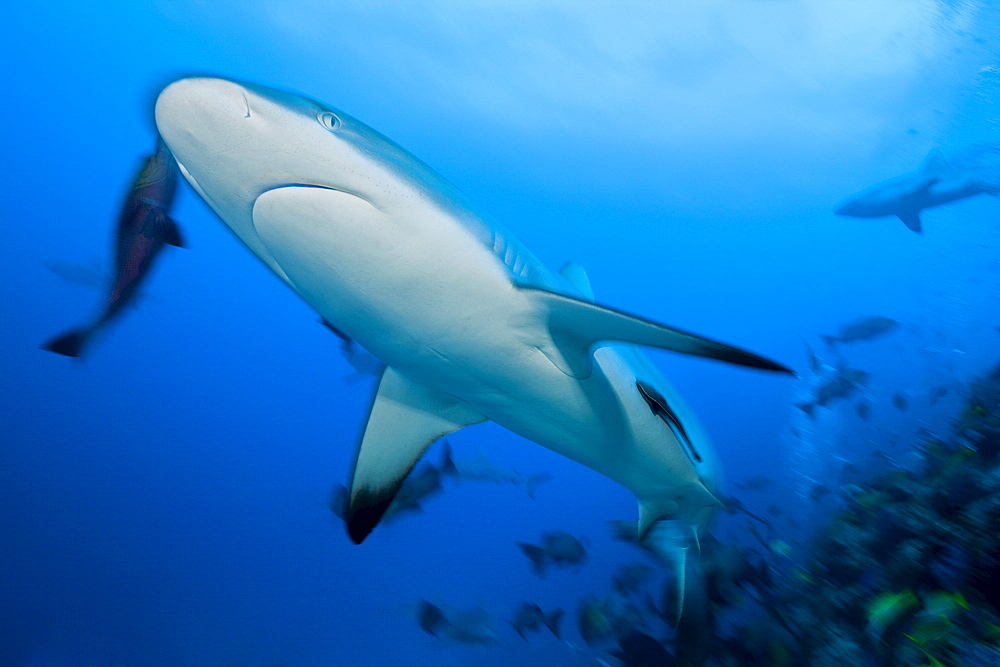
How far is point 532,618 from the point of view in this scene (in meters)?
6.13

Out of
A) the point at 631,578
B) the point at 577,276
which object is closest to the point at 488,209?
the point at 577,276

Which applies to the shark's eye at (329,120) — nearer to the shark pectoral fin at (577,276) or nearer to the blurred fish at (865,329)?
the shark pectoral fin at (577,276)

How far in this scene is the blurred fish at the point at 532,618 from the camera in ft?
19.4

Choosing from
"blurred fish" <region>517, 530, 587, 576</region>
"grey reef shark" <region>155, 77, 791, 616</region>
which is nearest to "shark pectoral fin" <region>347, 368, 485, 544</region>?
"grey reef shark" <region>155, 77, 791, 616</region>

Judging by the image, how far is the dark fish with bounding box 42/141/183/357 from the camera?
1756 mm

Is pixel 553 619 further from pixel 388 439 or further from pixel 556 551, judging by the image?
pixel 388 439

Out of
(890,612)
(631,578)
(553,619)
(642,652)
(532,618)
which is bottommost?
(532,618)

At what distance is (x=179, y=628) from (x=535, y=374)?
32353 millimetres

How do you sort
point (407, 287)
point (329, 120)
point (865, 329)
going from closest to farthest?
point (329, 120), point (407, 287), point (865, 329)

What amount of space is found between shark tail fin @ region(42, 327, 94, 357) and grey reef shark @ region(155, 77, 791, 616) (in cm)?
79

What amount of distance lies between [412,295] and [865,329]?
32.6 ft

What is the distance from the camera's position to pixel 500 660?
18422 mm

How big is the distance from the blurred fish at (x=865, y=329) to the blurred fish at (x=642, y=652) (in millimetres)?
6941

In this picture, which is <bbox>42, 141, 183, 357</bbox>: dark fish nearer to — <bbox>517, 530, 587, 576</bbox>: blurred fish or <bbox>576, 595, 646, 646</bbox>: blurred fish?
<bbox>517, 530, 587, 576</bbox>: blurred fish
